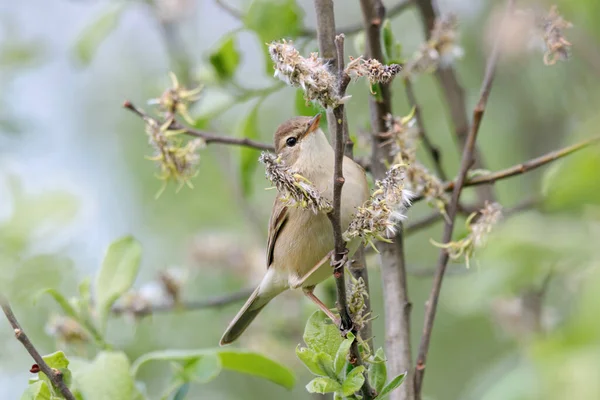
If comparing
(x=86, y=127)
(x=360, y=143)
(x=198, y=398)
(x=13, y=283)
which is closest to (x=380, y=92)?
(x=360, y=143)

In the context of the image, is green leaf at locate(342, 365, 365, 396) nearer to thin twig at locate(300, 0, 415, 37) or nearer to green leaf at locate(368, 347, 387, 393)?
green leaf at locate(368, 347, 387, 393)

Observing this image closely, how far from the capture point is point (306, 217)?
2738 mm

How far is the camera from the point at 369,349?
2.20 meters

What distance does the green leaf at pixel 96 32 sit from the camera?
3.72m

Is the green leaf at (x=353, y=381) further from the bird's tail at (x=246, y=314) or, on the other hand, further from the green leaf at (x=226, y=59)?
the green leaf at (x=226, y=59)

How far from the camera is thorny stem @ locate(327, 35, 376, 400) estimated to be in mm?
1626

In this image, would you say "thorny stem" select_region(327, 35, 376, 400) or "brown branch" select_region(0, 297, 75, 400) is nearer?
"thorny stem" select_region(327, 35, 376, 400)

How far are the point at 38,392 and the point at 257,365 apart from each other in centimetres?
94

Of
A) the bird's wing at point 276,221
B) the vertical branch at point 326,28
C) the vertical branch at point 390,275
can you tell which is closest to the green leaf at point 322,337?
the vertical branch at point 390,275

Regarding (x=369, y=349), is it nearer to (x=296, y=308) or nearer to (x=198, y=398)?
(x=296, y=308)

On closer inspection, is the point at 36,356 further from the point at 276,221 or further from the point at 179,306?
the point at 179,306

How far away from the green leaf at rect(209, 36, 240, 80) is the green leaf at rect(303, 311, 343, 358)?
1517 millimetres

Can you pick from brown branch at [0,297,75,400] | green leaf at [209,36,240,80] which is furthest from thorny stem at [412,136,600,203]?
brown branch at [0,297,75,400]

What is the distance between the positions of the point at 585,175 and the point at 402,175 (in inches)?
39.3
